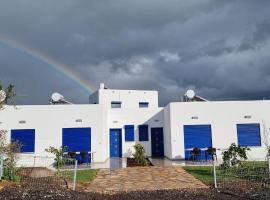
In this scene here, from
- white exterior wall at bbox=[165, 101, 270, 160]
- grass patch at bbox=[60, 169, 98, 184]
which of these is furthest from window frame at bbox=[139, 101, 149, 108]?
grass patch at bbox=[60, 169, 98, 184]

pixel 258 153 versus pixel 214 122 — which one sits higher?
pixel 214 122

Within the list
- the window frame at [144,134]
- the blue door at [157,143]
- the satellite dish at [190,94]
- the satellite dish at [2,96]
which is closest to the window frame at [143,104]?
the satellite dish at [190,94]

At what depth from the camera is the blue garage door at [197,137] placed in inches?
858

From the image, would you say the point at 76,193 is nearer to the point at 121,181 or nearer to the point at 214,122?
the point at 121,181

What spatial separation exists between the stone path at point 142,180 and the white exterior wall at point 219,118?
5.60m

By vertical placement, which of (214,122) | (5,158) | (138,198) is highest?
(214,122)

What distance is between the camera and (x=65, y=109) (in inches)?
872

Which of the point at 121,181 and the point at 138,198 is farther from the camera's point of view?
the point at 121,181

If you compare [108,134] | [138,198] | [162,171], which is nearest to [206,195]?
[138,198]

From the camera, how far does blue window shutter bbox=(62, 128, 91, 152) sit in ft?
71.5

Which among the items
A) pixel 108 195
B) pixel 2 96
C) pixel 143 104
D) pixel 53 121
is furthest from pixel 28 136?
pixel 143 104

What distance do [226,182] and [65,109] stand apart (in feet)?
42.2

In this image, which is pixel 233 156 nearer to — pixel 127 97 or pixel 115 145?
pixel 115 145

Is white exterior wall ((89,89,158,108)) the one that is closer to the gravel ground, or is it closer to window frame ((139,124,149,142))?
window frame ((139,124,149,142))
